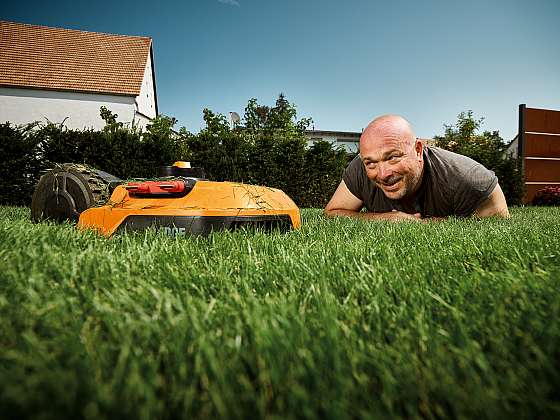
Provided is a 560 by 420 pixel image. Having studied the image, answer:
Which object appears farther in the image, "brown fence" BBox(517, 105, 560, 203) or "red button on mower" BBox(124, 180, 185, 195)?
"brown fence" BBox(517, 105, 560, 203)

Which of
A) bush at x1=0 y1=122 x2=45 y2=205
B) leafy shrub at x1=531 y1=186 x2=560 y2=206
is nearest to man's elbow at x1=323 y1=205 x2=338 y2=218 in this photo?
bush at x1=0 y1=122 x2=45 y2=205

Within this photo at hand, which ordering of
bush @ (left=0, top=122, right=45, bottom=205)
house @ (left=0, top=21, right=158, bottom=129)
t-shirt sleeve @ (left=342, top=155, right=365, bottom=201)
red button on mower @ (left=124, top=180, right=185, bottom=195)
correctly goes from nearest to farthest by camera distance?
red button on mower @ (left=124, top=180, right=185, bottom=195) → t-shirt sleeve @ (left=342, top=155, right=365, bottom=201) → bush @ (left=0, top=122, right=45, bottom=205) → house @ (left=0, top=21, right=158, bottom=129)

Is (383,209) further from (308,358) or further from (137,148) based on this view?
(137,148)

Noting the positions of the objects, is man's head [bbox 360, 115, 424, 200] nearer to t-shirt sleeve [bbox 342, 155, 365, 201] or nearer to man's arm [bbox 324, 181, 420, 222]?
t-shirt sleeve [bbox 342, 155, 365, 201]

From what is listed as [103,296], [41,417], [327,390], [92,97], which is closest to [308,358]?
[327,390]

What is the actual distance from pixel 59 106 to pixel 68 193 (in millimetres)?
19695

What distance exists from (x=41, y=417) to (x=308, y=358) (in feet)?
1.44

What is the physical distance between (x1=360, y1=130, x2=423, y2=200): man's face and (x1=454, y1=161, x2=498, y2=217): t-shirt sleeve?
0.47 m

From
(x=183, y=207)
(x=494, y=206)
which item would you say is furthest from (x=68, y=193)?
(x=494, y=206)

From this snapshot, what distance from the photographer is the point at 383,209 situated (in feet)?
12.6

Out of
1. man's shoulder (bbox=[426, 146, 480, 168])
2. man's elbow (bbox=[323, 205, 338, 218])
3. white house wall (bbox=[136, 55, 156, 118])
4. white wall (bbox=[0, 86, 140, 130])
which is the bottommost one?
man's elbow (bbox=[323, 205, 338, 218])

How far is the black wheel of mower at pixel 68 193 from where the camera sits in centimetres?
251

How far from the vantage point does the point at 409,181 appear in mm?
3148

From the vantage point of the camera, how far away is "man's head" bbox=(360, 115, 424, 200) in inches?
114
